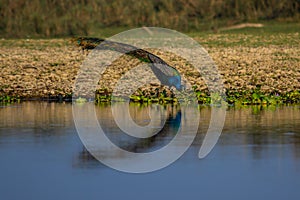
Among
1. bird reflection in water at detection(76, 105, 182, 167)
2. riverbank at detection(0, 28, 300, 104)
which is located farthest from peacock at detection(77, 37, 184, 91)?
bird reflection in water at detection(76, 105, 182, 167)

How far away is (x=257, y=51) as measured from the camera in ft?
84.0

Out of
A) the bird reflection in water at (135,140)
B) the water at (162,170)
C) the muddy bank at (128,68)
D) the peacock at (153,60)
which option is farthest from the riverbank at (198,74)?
the water at (162,170)

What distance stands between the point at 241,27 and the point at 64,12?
7098 millimetres

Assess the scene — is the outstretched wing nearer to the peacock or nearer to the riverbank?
the peacock

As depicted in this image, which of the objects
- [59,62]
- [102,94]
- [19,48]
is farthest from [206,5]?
[102,94]

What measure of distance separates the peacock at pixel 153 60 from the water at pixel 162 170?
13.3 ft

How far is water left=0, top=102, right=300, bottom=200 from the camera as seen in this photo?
908cm

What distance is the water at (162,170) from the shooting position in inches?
357

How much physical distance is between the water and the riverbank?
364 cm

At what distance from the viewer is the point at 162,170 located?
10.2 m

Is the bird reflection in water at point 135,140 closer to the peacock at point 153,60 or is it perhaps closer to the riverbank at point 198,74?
the riverbank at point 198,74

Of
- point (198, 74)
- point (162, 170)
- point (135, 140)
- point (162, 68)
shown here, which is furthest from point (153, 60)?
point (162, 170)

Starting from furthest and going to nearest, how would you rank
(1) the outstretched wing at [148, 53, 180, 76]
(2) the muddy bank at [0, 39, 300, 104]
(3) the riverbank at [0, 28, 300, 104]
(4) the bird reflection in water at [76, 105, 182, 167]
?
(2) the muddy bank at [0, 39, 300, 104], (1) the outstretched wing at [148, 53, 180, 76], (3) the riverbank at [0, 28, 300, 104], (4) the bird reflection in water at [76, 105, 182, 167]

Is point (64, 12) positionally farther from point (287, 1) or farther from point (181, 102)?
point (181, 102)
